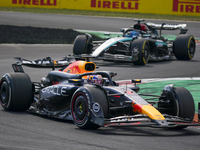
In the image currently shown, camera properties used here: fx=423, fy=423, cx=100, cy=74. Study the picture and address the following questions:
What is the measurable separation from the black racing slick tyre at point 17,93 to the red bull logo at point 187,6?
26.7 meters

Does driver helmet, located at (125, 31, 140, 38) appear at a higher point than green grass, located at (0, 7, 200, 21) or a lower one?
lower

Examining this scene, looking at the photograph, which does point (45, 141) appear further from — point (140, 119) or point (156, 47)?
point (156, 47)

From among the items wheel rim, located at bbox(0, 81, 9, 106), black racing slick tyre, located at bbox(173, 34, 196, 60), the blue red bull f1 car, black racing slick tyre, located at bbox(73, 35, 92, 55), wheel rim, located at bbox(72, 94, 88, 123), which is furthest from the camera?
black racing slick tyre, located at bbox(173, 34, 196, 60)

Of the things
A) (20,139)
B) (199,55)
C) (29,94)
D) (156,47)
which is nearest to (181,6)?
(199,55)

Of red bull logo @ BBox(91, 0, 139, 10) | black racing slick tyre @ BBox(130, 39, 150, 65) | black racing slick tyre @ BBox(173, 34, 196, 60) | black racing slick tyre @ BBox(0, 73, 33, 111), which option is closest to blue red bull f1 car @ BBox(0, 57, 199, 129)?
black racing slick tyre @ BBox(0, 73, 33, 111)

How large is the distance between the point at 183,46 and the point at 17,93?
1099cm

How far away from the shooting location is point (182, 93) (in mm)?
7508

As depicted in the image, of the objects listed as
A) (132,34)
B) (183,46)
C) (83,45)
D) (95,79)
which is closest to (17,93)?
(95,79)

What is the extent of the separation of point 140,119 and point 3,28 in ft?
61.1

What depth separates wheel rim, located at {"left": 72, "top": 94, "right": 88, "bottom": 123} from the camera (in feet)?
22.7

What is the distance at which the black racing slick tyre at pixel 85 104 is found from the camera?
267 inches

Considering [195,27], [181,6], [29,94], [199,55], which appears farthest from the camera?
[181,6]

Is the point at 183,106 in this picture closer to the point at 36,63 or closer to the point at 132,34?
the point at 36,63

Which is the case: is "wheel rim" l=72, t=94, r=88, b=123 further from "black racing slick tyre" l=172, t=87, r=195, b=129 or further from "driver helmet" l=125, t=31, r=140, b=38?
"driver helmet" l=125, t=31, r=140, b=38
